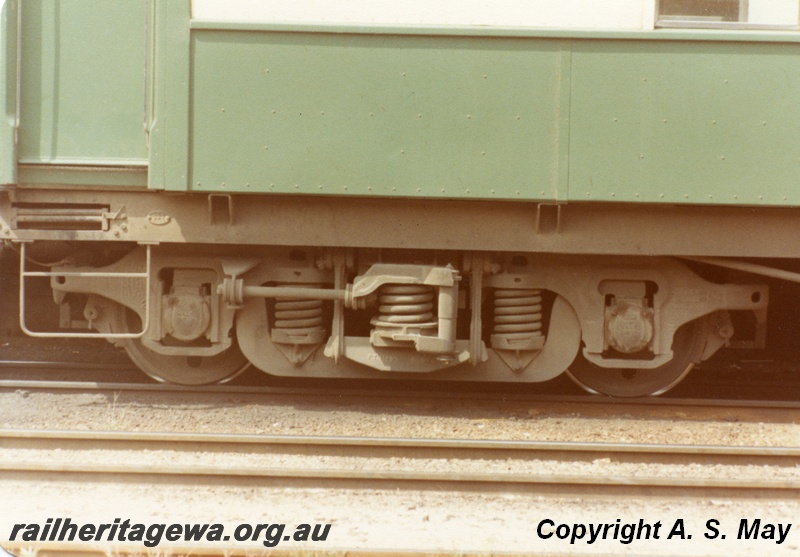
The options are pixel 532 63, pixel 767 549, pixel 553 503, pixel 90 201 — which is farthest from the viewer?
pixel 90 201

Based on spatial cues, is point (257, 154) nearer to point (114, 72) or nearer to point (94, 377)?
point (114, 72)

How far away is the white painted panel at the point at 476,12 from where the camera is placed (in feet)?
16.2

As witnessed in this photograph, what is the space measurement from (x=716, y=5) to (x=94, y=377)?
509 cm

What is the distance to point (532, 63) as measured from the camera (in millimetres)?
4961

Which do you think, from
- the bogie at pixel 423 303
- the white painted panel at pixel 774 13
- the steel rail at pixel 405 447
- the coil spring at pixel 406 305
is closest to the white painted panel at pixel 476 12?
the white painted panel at pixel 774 13

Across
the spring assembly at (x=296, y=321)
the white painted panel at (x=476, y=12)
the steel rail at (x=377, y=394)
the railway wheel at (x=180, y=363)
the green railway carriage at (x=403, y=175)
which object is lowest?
the steel rail at (x=377, y=394)

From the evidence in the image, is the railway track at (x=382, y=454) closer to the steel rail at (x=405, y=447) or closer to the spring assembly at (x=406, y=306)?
the steel rail at (x=405, y=447)

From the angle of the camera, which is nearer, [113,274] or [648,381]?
[113,274]

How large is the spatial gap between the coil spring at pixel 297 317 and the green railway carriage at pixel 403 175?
2 cm

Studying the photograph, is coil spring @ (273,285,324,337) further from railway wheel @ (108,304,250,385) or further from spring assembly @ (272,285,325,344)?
railway wheel @ (108,304,250,385)

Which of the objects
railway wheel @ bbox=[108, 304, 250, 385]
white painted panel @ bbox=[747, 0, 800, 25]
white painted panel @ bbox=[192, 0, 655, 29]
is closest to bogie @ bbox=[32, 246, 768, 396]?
railway wheel @ bbox=[108, 304, 250, 385]

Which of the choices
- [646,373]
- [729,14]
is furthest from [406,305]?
[729,14]

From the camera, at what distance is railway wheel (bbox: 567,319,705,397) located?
19.3 ft

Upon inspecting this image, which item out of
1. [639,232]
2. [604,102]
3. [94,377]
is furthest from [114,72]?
[639,232]
